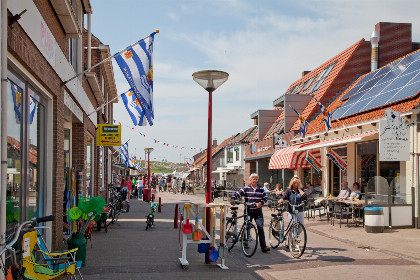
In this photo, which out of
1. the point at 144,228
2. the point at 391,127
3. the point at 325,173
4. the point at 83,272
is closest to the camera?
Answer: the point at 83,272

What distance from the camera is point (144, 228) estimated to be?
1475 cm

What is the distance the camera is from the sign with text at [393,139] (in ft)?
43.8

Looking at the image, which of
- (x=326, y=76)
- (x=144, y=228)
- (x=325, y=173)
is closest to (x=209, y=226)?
(x=144, y=228)

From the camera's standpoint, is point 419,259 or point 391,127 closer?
point 419,259

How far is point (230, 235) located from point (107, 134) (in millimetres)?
8522

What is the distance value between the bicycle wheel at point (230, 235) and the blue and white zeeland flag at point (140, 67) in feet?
10.8

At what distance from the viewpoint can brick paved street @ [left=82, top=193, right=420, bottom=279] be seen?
781cm

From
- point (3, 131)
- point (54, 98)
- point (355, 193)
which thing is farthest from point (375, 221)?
point (3, 131)

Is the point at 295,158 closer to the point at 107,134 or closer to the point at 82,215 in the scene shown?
the point at 107,134

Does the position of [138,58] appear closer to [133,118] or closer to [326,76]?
[133,118]

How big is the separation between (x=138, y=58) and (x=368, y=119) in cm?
915

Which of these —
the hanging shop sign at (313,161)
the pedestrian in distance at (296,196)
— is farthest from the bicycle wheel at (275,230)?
the hanging shop sign at (313,161)

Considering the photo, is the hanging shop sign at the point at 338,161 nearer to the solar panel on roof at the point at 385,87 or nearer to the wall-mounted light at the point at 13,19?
the solar panel on roof at the point at 385,87

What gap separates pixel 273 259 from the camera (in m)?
9.39
